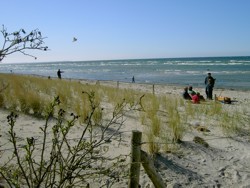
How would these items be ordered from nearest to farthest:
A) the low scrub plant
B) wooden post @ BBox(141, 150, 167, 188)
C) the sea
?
1. the low scrub plant
2. wooden post @ BBox(141, 150, 167, 188)
3. the sea

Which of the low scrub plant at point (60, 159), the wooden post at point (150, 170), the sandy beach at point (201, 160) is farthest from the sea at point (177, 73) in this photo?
the wooden post at point (150, 170)

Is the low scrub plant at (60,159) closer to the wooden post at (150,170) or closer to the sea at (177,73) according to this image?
the wooden post at (150,170)

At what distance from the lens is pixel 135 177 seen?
3465mm

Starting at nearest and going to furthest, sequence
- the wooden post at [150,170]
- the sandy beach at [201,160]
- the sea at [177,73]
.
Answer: the wooden post at [150,170] < the sandy beach at [201,160] < the sea at [177,73]

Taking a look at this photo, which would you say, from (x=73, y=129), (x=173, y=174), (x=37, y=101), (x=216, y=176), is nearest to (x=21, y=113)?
(x=37, y=101)

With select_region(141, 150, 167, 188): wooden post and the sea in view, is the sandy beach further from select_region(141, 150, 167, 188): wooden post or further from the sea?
the sea

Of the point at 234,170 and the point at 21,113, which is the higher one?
the point at 21,113

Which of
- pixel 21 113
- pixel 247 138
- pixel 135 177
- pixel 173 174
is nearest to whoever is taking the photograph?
pixel 135 177

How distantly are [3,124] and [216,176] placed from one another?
522 centimetres

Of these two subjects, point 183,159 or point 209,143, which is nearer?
point 183,159

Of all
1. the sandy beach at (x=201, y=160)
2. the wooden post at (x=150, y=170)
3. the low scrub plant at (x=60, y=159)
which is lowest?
the sandy beach at (x=201, y=160)

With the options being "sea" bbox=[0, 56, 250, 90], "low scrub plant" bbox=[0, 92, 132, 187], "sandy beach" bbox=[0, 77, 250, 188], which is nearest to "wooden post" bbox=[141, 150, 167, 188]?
"low scrub plant" bbox=[0, 92, 132, 187]

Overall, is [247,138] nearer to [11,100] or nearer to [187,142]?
[187,142]

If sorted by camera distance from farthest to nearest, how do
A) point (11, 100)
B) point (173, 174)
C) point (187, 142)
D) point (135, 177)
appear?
1. point (11, 100)
2. point (187, 142)
3. point (173, 174)
4. point (135, 177)
